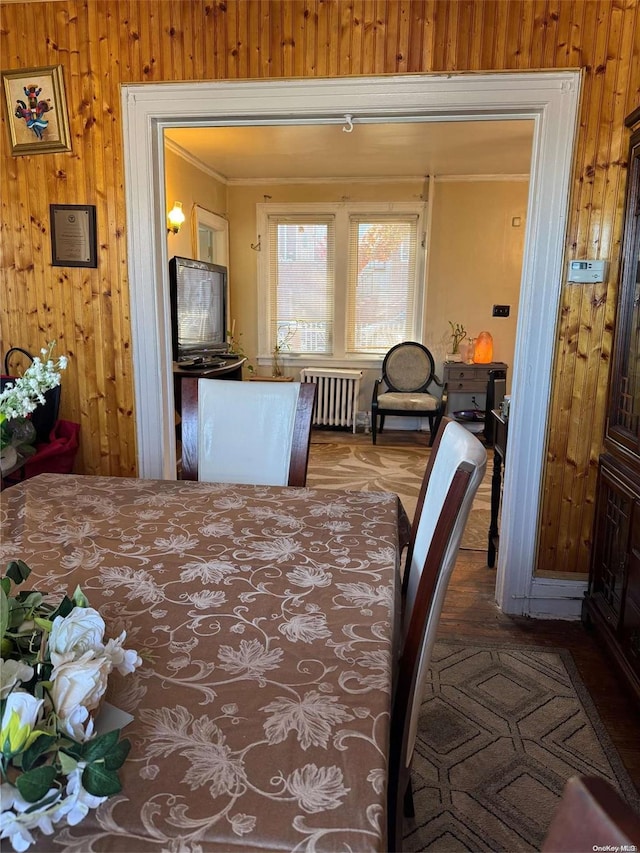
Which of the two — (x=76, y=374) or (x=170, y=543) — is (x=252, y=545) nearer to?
(x=170, y=543)

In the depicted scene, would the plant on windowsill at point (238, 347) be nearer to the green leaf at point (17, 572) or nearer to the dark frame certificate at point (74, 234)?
the dark frame certificate at point (74, 234)

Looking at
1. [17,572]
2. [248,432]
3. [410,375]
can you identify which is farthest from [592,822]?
[410,375]

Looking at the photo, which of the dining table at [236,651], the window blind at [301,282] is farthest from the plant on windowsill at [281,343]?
the dining table at [236,651]

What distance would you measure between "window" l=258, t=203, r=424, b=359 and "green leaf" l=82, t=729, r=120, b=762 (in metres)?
5.67

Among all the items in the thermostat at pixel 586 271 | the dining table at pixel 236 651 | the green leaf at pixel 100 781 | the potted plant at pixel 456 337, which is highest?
the thermostat at pixel 586 271

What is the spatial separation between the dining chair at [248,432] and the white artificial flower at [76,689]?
1275mm

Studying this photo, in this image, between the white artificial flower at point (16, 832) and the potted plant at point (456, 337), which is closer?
the white artificial flower at point (16, 832)

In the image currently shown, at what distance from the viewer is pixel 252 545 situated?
1.30 m

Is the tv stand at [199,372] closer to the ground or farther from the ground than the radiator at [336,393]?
farther from the ground

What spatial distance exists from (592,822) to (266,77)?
2618 mm

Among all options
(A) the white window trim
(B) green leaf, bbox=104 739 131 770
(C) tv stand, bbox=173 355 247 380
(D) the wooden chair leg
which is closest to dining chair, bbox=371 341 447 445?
(C) tv stand, bbox=173 355 247 380

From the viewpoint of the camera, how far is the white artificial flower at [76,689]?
64 cm

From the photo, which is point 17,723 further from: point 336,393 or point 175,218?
point 336,393

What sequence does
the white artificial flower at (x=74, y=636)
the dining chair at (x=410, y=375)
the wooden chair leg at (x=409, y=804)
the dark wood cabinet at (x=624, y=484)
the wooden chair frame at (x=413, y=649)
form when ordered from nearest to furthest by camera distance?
the white artificial flower at (x=74, y=636)
the wooden chair frame at (x=413, y=649)
the wooden chair leg at (x=409, y=804)
the dark wood cabinet at (x=624, y=484)
the dining chair at (x=410, y=375)
